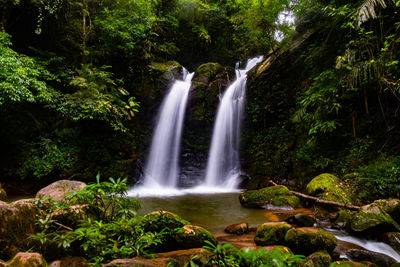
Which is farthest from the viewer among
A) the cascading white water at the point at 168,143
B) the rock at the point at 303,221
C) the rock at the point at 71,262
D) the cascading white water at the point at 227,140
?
the cascading white water at the point at 168,143

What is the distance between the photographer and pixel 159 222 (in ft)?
9.96

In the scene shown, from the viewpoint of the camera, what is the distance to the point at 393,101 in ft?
21.2

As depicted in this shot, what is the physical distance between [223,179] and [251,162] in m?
1.61

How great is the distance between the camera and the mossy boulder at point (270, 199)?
608 cm

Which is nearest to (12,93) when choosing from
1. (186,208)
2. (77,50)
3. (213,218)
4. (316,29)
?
(77,50)

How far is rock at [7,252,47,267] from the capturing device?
6.16ft

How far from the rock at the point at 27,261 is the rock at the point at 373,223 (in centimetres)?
470

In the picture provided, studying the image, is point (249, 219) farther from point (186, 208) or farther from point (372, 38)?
point (372, 38)

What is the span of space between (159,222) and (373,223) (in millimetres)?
3675

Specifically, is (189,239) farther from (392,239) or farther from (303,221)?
(392,239)

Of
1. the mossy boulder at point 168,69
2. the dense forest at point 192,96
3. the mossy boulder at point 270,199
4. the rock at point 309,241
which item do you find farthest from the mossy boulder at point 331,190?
the mossy boulder at point 168,69

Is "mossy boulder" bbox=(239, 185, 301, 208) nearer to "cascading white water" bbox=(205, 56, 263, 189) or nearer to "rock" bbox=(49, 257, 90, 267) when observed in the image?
"cascading white water" bbox=(205, 56, 263, 189)

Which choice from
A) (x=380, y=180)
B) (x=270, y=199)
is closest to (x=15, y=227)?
(x=270, y=199)

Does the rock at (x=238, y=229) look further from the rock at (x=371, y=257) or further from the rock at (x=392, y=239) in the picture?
the rock at (x=392, y=239)
